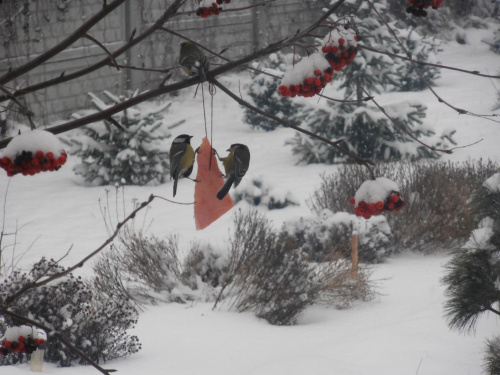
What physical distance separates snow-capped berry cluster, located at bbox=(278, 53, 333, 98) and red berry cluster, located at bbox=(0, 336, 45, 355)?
3.43ft

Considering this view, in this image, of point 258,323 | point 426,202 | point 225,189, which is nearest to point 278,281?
point 258,323

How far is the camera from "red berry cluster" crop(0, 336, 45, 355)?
192 cm

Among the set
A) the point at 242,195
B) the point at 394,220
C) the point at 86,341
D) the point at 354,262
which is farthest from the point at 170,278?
the point at 242,195

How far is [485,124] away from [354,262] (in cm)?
768

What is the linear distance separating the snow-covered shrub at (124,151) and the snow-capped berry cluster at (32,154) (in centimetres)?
851

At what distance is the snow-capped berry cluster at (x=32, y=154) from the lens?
133cm

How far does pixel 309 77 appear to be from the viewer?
1.66 meters

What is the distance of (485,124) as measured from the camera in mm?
12828

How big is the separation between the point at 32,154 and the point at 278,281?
462cm

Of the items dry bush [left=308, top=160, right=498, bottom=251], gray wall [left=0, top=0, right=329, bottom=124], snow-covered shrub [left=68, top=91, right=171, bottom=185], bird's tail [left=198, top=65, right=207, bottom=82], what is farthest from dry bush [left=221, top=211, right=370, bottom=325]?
gray wall [left=0, top=0, right=329, bottom=124]

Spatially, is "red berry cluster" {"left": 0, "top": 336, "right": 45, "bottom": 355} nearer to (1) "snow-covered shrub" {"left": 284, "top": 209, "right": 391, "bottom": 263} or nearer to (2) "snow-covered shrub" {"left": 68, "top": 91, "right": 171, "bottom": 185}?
(1) "snow-covered shrub" {"left": 284, "top": 209, "right": 391, "bottom": 263}

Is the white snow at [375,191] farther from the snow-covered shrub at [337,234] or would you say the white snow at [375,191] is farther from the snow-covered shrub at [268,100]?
the snow-covered shrub at [268,100]

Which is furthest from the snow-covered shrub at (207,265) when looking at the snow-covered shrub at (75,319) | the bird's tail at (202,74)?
the bird's tail at (202,74)

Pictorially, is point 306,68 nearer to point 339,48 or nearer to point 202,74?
point 339,48
